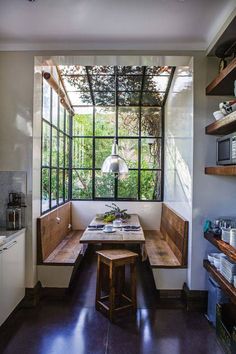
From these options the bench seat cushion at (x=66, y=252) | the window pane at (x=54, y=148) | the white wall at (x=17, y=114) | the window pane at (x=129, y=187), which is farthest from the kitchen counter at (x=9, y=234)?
the window pane at (x=129, y=187)

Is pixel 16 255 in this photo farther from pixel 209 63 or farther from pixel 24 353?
pixel 209 63

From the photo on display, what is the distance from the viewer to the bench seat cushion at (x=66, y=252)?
346 centimetres

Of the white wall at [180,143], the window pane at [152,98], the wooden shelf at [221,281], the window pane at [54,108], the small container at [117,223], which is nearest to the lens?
the wooden shelf at [221,281]

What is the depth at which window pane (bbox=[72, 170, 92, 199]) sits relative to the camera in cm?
554

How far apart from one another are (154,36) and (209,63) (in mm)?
707

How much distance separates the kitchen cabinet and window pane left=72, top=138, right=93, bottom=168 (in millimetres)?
2620

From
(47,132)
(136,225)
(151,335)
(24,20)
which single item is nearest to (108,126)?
(47,132)

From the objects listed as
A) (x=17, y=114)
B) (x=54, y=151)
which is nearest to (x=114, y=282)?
(x=17, y=114)

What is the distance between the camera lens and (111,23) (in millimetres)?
2660

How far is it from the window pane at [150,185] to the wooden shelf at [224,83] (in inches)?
100

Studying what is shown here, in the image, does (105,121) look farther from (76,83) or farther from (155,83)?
(155,83)

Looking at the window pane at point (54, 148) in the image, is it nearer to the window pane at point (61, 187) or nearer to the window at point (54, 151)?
the window at point (54, 151)

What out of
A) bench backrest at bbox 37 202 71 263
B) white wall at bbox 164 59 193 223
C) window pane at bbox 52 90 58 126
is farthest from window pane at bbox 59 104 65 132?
white wall at bbox 164 59 193 223

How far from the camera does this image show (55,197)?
4.45 m
